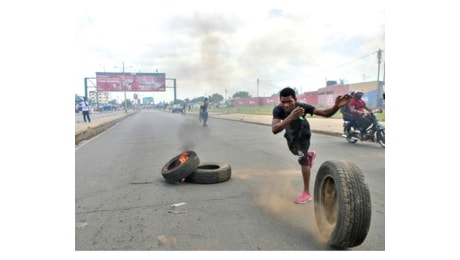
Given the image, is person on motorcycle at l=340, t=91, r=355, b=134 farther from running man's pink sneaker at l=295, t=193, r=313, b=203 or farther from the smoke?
running man's pink sneaker at l=295, t=193, r=313, b=203

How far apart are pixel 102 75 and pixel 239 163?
5936 mm

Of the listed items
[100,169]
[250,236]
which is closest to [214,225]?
[250,236]

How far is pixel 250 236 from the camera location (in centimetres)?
309

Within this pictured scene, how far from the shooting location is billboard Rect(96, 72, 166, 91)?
9782 mm

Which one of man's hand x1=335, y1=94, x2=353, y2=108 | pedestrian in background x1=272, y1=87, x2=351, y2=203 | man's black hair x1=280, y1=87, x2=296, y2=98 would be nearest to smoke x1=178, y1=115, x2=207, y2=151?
pedestrian in background x1=272, y1=87, x2=351, y2=203

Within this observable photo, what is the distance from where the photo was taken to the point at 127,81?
11.3 meters

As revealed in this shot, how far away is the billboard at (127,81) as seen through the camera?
9.78m

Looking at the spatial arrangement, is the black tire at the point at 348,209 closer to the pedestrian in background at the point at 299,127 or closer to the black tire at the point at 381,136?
the pedestrian in background at the point at 299,127

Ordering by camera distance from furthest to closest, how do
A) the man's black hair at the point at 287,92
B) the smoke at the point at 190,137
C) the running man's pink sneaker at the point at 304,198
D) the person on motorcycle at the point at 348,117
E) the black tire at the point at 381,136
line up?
1. the smoke at the point at 190,137
2. the person on motorcycle at the point at 348,117
3. the black tire at the point at 381,136
4. the running man's pink sneaker at the point at 304,198
5. the man's black hair at the point at 287,92

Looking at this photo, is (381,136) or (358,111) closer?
(381,136)

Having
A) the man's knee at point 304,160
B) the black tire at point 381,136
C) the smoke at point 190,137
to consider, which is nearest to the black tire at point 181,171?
the man's knee at point 304,160

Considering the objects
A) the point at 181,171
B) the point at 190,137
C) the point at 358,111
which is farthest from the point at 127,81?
the point at 358,111

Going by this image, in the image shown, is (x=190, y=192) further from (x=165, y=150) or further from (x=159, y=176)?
(x=165, y=150)

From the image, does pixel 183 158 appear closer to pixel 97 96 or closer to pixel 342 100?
pixel 342 100
